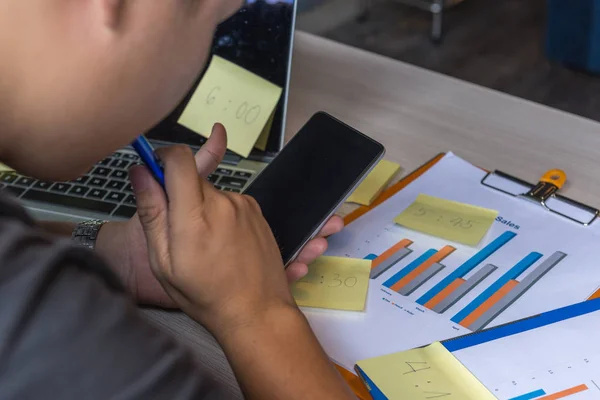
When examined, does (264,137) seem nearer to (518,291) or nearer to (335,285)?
(335,285)

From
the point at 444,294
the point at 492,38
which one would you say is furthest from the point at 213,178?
the point at 492,38

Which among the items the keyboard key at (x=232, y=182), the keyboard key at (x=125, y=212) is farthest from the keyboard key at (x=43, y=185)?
the keyboard key at (x=232, y=182)

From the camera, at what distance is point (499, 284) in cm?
71

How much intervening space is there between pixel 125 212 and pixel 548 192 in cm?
49

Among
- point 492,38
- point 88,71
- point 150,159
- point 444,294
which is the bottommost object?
point 492,38

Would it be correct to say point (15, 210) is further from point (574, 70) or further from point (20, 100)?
point (574, 70)

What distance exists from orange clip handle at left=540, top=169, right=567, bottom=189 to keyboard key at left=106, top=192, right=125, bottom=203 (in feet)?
1.65

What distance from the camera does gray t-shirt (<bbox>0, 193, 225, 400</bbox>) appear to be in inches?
14.6

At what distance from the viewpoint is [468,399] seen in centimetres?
59

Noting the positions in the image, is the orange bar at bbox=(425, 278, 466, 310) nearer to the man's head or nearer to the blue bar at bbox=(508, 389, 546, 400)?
the blue bar at bbox=(508, 389, 546, 400)

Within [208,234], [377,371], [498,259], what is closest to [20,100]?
[208,234]

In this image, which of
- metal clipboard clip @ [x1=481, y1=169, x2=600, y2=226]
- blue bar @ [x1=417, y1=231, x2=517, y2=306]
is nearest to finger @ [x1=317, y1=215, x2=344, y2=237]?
blue bar @ [x1=417, y1=231, x2=517, y2=306]

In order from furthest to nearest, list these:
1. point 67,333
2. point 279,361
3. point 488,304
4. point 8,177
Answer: point 8,177
point 488,304
point 279,361
point 67,333

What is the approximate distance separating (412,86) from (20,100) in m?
0.80
